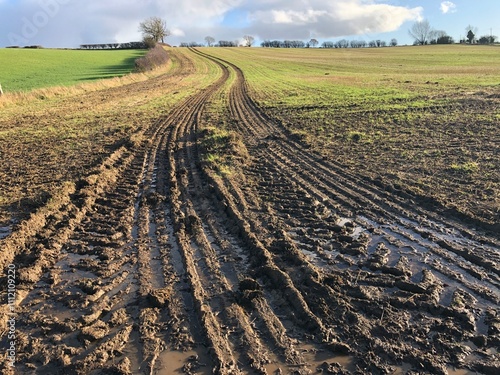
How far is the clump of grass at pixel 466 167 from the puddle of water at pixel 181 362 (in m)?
8.32

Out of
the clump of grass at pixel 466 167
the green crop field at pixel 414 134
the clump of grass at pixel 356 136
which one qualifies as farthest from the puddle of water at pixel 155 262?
the clump of grass at pixel 356 136

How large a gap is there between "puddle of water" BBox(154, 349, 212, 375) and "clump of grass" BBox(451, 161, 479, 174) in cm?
832

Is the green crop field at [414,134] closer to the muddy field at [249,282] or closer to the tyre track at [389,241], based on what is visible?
the tyre track at [389,241]

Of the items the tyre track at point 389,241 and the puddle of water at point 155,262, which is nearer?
the tyre track at point 389,241

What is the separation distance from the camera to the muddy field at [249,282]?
162 inches

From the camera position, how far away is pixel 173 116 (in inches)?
748

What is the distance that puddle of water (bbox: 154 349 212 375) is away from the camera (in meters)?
3.91

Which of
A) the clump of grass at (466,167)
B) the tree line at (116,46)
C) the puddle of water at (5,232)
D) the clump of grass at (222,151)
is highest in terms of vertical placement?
the tree line at (116,46)

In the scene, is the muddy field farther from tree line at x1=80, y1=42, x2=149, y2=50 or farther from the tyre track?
tree line at x1=80, y1=42, x2=149, y2=50

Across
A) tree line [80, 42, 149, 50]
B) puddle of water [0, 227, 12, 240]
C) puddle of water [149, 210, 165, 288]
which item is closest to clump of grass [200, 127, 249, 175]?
puddle of water [149, 210, 165, 288]

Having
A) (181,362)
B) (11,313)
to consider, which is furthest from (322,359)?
(11,313)

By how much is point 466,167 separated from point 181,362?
8834 millimetres

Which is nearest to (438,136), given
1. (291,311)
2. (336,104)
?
(336,104)

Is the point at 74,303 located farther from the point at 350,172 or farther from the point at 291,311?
the point at 350,172
